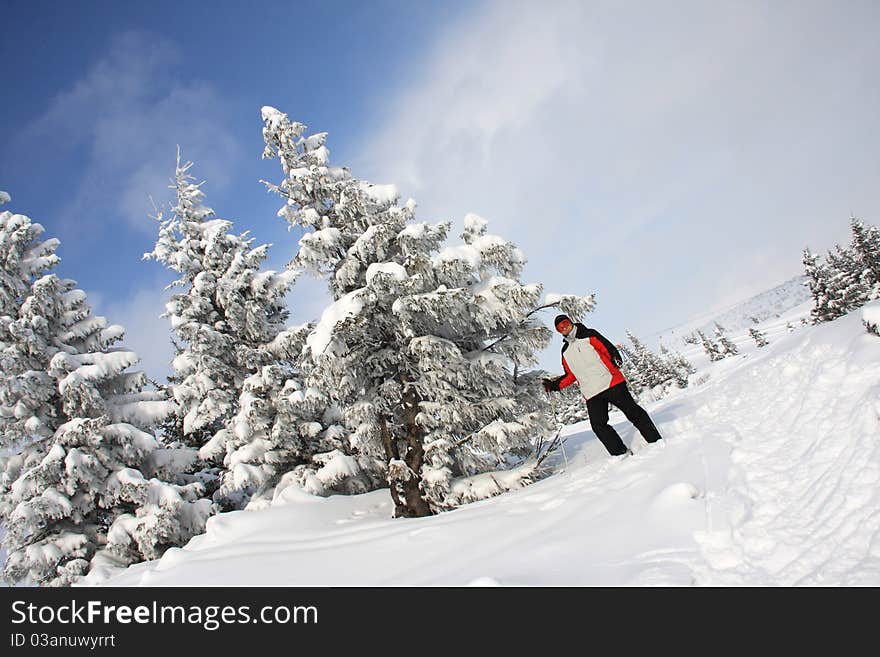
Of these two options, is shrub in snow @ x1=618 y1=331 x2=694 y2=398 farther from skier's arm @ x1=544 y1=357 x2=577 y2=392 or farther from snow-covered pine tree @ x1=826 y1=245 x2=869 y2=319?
skier's arm @ x1=544 y1=357 x2=577 y2=392

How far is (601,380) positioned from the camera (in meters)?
6.92

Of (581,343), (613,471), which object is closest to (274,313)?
(581,343)

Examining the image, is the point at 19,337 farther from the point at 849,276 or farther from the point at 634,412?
the point at 849,276

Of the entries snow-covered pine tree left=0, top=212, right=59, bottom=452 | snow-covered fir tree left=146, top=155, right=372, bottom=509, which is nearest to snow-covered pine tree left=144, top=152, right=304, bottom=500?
snow-covered fir tree left=146, top=155, right=372, bottom=509

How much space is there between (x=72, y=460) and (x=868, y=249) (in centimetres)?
5785

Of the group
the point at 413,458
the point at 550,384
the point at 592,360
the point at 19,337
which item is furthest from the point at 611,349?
the point at 19,337

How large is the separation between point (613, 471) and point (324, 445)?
30.0 ft

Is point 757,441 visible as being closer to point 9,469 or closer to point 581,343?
point 581,343

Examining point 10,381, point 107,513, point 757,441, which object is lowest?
point 757,441

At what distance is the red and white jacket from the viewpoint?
22.7 feet

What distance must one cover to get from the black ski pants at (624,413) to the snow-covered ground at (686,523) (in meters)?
0.30

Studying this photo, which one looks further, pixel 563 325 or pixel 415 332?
pixel 415 332

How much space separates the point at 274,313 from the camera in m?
15.6

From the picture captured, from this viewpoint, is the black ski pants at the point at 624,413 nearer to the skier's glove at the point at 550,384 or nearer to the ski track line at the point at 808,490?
the skier's glove at the point at 550,384
